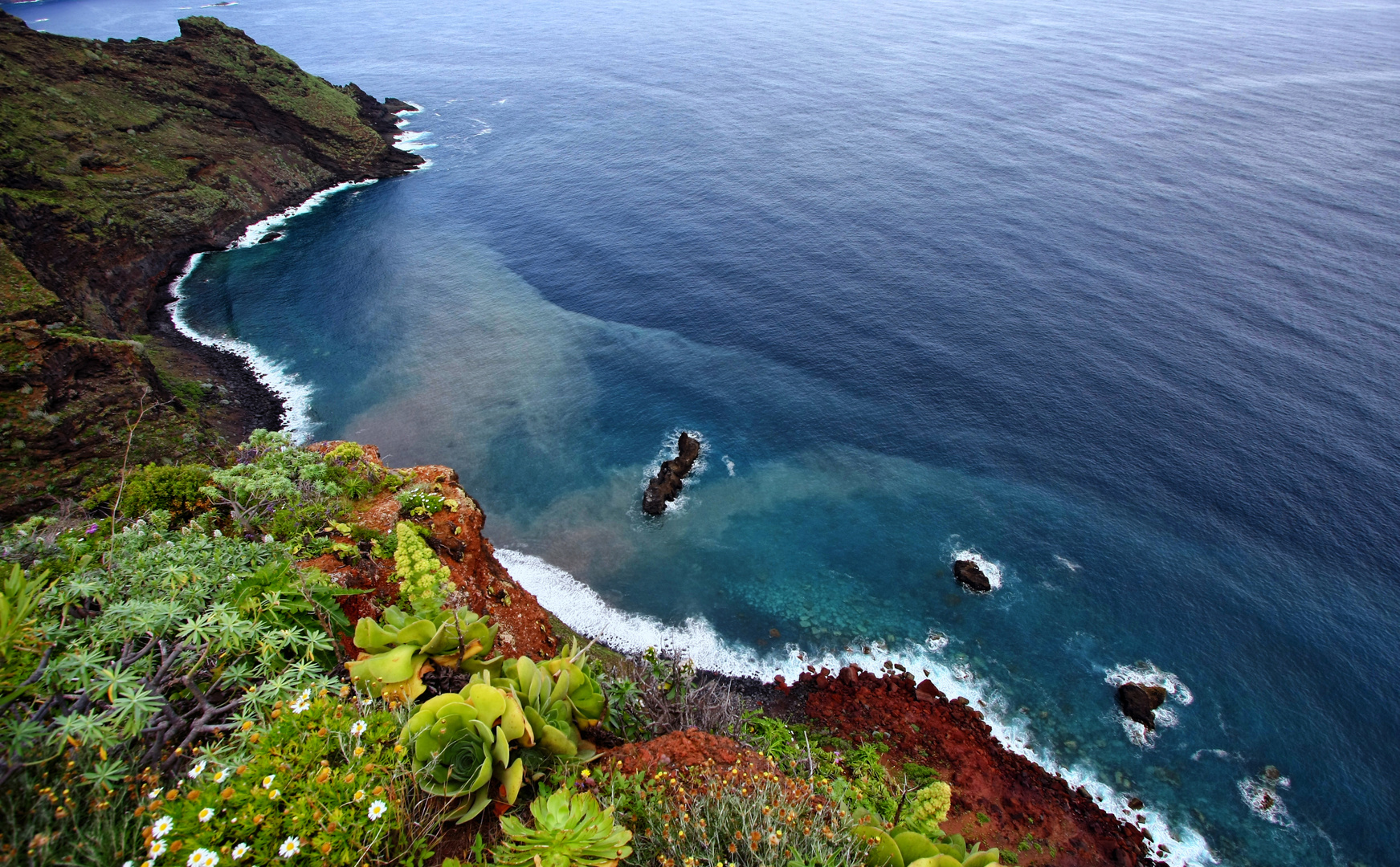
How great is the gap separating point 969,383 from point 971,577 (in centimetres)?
1956

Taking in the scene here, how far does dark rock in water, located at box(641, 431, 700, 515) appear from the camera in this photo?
4072cm

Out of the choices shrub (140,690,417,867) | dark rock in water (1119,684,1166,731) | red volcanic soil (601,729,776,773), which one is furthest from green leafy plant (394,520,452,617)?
dark rock in water (1119,684,1166,731)

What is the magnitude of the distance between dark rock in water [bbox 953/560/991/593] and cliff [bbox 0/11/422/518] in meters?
45.0

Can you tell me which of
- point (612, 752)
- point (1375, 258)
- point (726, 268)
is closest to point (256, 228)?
point (726, 268)

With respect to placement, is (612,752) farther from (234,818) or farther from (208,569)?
(208,569)

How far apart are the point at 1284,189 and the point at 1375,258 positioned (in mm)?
17295

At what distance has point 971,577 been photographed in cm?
3609

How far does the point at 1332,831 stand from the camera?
26.8m

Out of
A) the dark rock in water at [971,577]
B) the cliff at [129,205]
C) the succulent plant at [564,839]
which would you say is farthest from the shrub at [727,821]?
the cliff at [129,205]

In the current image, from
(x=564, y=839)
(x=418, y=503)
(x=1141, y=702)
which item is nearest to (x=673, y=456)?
(x=418, y=503)

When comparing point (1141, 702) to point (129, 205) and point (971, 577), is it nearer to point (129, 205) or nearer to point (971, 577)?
point (971, 577)

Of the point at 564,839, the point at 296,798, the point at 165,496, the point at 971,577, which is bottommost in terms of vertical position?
the point at 971,577

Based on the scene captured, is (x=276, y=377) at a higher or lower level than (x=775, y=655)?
higher

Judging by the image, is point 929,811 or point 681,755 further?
point 929,811
